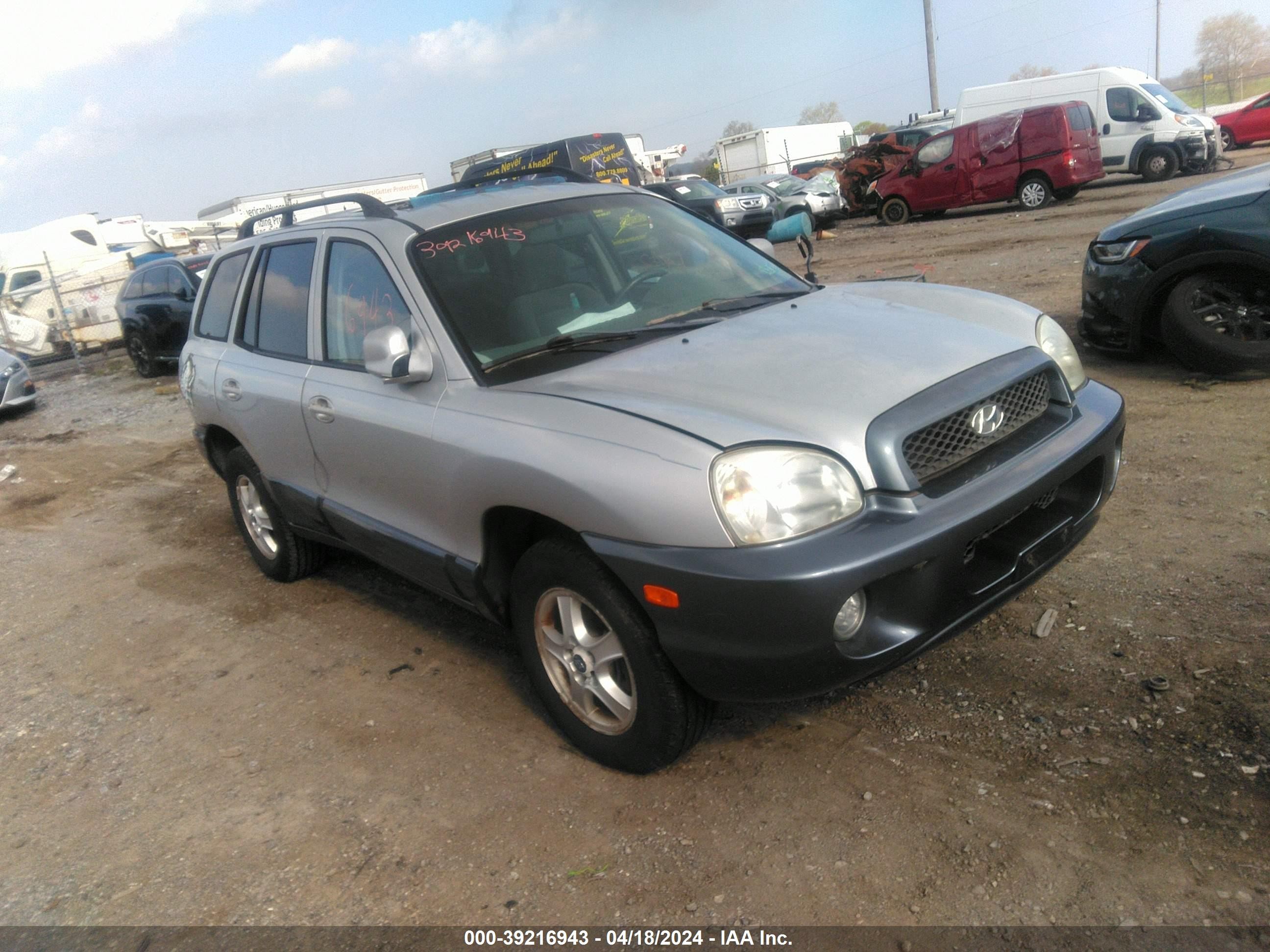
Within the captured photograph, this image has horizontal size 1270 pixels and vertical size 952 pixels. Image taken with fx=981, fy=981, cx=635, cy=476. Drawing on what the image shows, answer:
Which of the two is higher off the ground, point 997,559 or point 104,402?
point 997,559

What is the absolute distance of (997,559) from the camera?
2.81 m

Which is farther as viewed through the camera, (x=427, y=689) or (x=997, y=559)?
(x=427, y=689)

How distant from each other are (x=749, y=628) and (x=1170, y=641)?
5.62 feet

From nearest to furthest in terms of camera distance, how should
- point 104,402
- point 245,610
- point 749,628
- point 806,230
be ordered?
point 749,628
point 806,230
point 245,610
point 104,402

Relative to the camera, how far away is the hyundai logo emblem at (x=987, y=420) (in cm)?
285

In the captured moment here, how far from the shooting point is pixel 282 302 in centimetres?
443

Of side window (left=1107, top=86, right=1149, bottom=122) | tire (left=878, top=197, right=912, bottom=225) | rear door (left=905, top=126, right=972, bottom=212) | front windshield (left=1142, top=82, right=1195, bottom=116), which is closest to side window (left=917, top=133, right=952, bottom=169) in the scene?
rear door (left=905, top=126, right=972, bottom=212)

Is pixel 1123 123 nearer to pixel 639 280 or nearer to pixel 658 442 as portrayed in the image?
pixel 639 280

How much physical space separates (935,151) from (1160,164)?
4391 millimetres

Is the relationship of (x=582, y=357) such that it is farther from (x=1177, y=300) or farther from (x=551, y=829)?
(x=1177, y=300)

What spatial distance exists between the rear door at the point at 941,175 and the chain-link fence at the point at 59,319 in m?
16.3

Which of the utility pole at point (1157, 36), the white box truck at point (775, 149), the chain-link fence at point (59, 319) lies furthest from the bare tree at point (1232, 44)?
the chain-link fence at point (59, 319)

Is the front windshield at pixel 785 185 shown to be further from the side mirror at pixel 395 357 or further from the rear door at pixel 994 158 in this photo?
the side mirror at pixel 395 357

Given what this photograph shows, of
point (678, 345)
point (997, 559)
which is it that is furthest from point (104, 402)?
point (997, 559)
